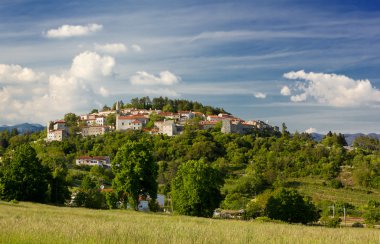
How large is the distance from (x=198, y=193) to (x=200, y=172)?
9.04 ft

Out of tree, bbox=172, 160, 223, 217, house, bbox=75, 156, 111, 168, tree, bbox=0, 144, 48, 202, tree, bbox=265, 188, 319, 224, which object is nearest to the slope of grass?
tree, bbox=265, 188, 319, 224

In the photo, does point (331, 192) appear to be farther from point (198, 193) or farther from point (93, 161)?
point (93, 161)

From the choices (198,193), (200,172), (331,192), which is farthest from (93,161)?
(198,193)

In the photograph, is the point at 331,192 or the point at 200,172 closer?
the point at 200,172

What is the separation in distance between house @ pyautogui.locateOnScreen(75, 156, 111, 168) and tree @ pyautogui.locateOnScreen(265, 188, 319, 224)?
339 ft

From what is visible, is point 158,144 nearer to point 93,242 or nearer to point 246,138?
point 246,138

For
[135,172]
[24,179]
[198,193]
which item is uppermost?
[135,172]

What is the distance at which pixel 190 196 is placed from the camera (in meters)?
55.8

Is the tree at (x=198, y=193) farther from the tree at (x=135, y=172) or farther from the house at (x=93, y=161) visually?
the house at (x=93, y=161)

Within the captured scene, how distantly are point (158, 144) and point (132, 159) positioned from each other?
384ft

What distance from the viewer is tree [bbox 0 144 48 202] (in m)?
56.9

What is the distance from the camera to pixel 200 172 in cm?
5666

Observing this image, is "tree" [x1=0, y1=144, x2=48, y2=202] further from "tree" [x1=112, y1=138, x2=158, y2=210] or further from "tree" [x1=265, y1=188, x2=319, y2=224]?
"tree" [x1=265, y1=188, x2=319, y2=224]

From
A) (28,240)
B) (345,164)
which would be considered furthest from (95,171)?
(28,240)
